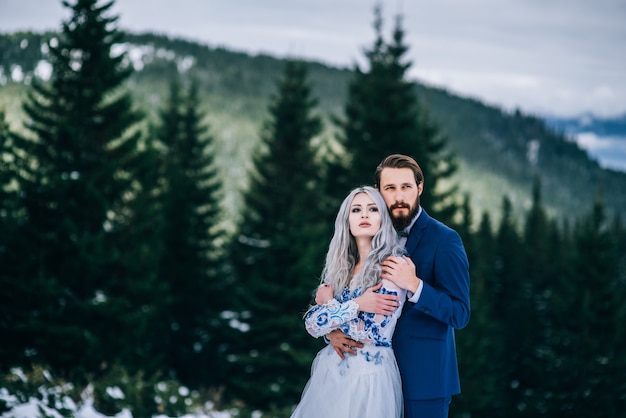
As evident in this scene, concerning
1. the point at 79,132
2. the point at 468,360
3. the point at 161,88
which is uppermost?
the point at 161,88

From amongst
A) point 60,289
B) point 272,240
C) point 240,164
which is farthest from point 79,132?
point 240,164

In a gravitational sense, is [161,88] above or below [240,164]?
above

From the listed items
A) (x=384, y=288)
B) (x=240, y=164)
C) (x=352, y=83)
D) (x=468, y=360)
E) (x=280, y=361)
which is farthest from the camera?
(x=240, y=164)

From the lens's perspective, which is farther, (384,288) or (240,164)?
(240,164)

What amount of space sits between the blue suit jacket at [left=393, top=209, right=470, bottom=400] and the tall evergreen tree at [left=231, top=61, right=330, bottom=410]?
1597 centimetres

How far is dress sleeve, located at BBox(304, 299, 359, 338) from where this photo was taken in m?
4.24

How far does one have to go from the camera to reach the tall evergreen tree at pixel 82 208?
1559cm

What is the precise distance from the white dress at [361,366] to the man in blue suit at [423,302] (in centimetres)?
8

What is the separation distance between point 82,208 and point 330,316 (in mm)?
13262

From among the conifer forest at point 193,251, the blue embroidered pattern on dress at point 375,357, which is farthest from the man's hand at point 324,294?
the conifer forest at point 193,251

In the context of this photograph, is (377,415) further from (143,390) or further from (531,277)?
(531,277)

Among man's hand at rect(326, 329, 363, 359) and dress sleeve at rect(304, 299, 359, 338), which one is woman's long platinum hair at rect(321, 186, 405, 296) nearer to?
dress sleeve at rect(304, 299, 359, 338)

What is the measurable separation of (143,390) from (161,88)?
155 m

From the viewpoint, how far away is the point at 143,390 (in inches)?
384
